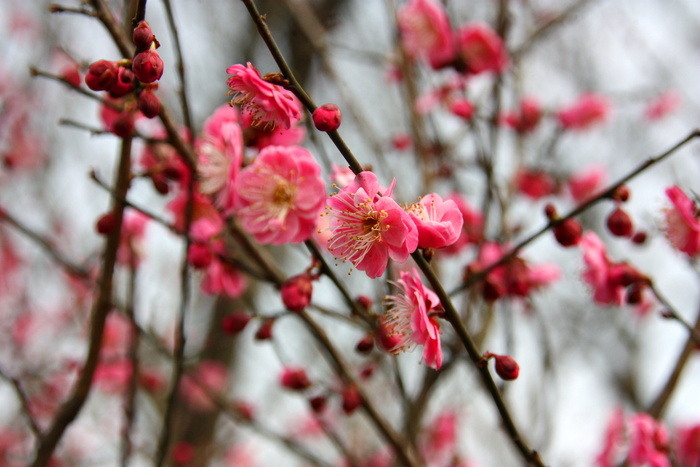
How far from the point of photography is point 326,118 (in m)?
0.97

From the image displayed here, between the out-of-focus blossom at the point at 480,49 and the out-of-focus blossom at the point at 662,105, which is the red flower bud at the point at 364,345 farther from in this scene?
the out-of-focus blossom at the point at 662,105

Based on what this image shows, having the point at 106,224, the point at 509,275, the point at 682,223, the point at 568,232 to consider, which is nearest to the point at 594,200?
the point at 568,232

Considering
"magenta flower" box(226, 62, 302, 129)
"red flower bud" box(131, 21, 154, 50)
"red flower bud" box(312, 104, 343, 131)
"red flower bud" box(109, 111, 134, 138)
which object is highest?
"red flower bud" box(109, 111, 134, 138)

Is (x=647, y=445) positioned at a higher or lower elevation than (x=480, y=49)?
lower

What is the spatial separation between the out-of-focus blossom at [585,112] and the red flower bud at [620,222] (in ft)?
6.13

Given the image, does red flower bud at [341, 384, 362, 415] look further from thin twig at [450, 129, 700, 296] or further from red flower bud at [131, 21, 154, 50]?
red flower bud at [131, 21, 154, 50]

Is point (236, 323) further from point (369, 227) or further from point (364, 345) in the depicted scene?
point (369, 227)

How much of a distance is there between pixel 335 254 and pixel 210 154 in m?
0.64

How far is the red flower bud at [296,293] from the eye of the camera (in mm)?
1188

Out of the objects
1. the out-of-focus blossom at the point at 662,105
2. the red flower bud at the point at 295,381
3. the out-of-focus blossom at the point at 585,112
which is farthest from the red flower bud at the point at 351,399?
the out-of-focus blossom at the point at 662,105

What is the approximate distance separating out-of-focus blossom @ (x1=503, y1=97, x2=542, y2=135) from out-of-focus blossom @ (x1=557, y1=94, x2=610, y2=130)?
0.15m

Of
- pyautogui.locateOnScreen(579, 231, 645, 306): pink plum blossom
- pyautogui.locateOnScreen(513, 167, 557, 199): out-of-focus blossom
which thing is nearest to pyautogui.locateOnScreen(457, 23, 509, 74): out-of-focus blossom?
pyautogui.locateOnScreen(513, 167, 557, 199): out-of-focus blossom

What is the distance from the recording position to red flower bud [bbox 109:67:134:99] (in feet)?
3.76

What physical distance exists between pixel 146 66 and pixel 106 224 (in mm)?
667
